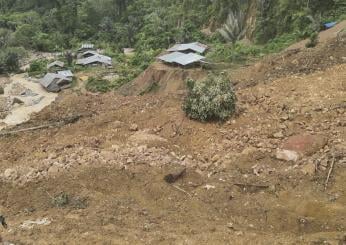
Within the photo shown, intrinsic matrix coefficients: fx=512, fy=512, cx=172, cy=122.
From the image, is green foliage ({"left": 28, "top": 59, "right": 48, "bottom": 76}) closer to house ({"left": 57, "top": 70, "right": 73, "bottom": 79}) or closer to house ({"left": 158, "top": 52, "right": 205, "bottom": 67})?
house ({"left": 57, "top": 70, "right": 73, "bottom": 79})

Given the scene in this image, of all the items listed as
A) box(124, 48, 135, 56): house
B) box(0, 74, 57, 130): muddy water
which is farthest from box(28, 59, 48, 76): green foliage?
box(124, 48, 135, 56): house

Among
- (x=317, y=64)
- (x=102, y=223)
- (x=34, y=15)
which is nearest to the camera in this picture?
(x=102, y=223)

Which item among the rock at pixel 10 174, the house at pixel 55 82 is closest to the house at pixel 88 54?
the house at pixel 55 82

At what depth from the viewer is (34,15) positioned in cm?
Answer: 5141

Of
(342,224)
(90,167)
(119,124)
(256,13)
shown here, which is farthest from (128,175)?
(256,13)

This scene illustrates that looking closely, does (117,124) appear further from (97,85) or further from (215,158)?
(97,85)

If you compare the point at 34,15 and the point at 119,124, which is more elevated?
the point at 119,124

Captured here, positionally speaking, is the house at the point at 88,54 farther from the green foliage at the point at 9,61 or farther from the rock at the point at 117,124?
the rock at the point at 117,124

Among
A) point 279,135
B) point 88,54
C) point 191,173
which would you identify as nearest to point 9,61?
point 88,54

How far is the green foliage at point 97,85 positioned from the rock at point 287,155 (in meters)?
17.4

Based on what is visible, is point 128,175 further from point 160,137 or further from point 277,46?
point 277,46

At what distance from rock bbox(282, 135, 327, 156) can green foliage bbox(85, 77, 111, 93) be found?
17.2 m

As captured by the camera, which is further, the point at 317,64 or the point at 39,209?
the point at 317,64

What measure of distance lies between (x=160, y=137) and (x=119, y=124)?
1618 mm
